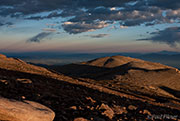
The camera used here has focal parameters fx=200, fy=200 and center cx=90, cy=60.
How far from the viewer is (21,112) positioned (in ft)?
24.8

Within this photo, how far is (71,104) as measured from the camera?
11.8 metres

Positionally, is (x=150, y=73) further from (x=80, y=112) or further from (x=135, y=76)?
(x=80, y=112)

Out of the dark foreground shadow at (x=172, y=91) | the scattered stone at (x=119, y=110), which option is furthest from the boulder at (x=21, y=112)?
the dark foreground shadow at (x=172, y=91)

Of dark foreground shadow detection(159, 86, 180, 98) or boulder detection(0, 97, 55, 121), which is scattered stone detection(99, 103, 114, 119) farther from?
dark foreground shadow detection(159, 86, 180, 98)

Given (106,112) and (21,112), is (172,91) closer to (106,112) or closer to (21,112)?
(106,112)

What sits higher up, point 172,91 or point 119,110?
point 119,110

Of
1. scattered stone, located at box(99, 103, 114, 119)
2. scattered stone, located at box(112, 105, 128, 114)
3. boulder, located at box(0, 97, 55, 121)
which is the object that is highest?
boulder, located at box(0, 97, 55, 121)

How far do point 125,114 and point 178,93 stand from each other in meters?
23.2

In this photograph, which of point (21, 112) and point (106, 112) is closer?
point (21, 112)

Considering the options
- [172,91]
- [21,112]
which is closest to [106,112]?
[21,112]

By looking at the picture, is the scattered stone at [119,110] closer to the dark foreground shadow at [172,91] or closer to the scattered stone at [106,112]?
the scattered stone at [106,112]

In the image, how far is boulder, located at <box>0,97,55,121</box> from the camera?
7332mm

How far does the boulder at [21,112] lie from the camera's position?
7.33 metres

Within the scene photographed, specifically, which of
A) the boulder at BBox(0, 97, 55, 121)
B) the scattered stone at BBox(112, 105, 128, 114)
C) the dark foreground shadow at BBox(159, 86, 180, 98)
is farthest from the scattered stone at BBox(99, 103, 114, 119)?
the dark foreground shadow at BBox(159, 86, 180, 98)
